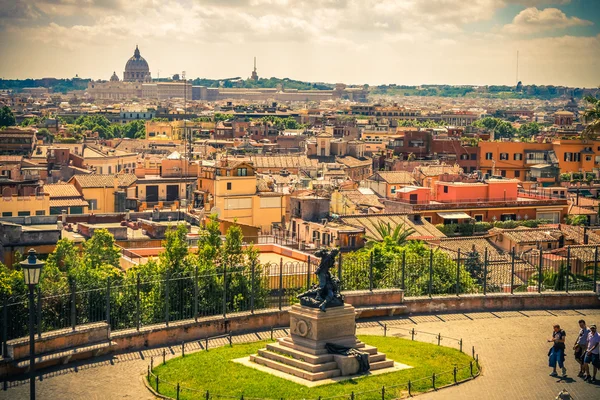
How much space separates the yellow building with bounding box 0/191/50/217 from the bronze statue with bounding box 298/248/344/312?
2932cm

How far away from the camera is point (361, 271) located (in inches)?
864

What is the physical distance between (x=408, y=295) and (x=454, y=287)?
1.36m

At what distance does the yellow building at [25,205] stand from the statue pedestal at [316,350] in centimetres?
2913

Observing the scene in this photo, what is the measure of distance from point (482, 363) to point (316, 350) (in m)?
2.93

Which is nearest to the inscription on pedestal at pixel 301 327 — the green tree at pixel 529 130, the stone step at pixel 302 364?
the stone step at pixel 302 364

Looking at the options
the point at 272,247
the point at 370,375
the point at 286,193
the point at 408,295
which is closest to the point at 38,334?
the point at 370,375

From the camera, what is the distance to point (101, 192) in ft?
175

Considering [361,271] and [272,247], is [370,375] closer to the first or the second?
[361,271]

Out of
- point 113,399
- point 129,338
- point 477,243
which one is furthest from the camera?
point 477,243

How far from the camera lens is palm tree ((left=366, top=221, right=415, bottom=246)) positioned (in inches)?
1416

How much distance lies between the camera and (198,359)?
17453 mm

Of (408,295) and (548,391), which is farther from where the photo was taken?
(408,295)

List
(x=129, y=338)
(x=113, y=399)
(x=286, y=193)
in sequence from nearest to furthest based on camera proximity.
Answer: (x=113, y=399), (x=129, y=338), (x=286, y=193)

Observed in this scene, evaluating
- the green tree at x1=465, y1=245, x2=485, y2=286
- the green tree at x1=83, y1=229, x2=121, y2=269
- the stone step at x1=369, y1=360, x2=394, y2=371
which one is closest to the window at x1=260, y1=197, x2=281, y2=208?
the green tree at x1=83, y1=229, x2=121, y2=269
